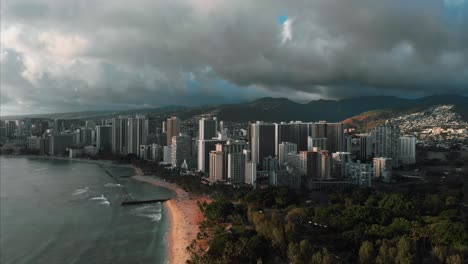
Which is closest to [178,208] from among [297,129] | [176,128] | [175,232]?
[175,232]

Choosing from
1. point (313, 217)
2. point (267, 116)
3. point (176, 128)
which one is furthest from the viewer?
point (267, 116)

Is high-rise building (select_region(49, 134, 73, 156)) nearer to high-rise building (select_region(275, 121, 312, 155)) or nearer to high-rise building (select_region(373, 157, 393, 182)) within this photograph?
high-rise building (select_region(275, 121, 312, 155))

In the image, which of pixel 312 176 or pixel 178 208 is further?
pixel 312 176

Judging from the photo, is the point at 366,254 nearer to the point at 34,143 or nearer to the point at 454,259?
the point at 454,259

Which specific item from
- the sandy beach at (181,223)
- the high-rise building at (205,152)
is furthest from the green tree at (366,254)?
the high-rise building at (205,152)

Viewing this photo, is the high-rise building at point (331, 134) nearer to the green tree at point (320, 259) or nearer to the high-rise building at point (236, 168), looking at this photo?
the high-rise building at point (236, 168)

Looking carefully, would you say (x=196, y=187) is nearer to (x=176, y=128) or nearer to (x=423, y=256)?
(x=423, y=256)
